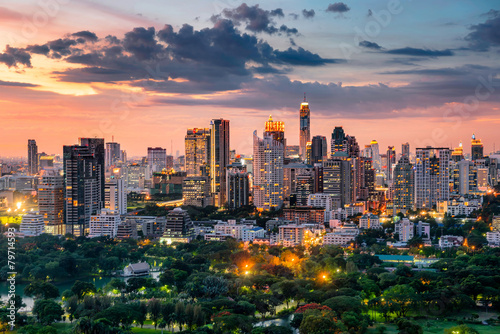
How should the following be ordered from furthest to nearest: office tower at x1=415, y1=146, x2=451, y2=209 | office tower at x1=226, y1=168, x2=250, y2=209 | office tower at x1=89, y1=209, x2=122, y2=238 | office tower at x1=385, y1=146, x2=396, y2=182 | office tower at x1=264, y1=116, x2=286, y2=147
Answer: office tower at x1=385, y1=146, x2=396, y2=182 → office tower at x1=264, y1=116, x2=286, y2=147 → office tower at x1=226, y1=168, x2=250, y2=209 → office tower at x1=415, y1=146, x2=451, y2=209 → office tower at x1=89, y1=209, x2=122, y2=238

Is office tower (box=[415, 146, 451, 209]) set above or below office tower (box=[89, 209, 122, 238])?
above

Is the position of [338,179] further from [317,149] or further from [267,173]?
[317,149]

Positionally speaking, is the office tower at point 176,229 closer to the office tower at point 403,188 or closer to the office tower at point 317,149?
the office tower at point 403,188

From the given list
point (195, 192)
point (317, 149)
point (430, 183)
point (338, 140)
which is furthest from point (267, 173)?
point (317, 149)

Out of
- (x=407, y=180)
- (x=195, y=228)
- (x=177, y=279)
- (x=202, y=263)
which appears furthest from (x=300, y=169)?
(x=177, y=279)

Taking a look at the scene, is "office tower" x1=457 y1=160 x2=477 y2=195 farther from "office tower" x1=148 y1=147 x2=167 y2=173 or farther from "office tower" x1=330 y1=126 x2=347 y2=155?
"office tower" x1=148 y1=147 x2=167 y2=173

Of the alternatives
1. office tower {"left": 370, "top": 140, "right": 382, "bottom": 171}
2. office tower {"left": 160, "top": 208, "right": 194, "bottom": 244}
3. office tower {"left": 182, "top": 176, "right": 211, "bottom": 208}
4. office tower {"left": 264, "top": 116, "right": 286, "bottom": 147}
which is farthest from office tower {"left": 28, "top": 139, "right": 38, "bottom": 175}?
office tower {"left": 370, "top": 140, "right": 382, "bottom": 171}

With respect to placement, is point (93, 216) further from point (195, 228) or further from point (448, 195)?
point (448, 195)
